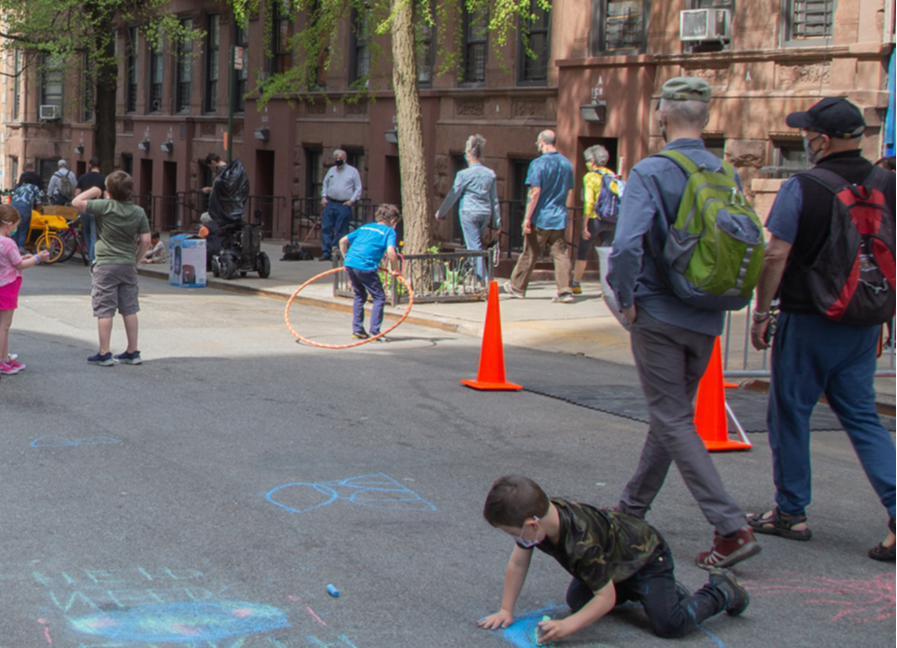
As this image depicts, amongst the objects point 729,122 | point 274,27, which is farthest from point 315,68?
point 729,122

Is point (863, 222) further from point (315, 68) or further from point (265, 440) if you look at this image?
point (315, 68)

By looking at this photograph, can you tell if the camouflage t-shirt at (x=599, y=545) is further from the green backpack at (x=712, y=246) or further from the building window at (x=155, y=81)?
the building window at (x=155, y=81)

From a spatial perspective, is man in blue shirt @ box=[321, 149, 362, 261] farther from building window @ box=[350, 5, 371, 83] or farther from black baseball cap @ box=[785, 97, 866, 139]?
black baseball cap @ box=[785, 97, 866, 139]

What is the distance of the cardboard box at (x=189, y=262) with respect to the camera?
17.5 metres

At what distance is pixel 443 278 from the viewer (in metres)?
15.4

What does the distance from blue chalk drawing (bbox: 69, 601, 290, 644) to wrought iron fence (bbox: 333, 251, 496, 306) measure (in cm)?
1059

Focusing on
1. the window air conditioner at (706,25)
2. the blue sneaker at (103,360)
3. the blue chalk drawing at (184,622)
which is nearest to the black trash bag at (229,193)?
the window air conditioner at (706,25)

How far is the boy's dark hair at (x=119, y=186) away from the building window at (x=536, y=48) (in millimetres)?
11929

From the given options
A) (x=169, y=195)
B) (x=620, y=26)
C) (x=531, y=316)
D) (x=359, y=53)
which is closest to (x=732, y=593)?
(x=531, y=316)

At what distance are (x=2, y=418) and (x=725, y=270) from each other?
517 centimetres

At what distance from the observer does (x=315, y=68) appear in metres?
26.4

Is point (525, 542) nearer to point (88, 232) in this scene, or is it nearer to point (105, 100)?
point (88, 232)

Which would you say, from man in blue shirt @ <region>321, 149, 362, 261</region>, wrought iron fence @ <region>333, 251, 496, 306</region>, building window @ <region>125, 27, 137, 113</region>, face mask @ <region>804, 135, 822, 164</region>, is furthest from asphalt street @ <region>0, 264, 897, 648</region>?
building window @ <region>125, 27, 137, 113</region>

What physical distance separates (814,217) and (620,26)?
49.1ft
